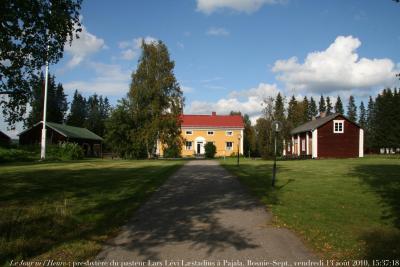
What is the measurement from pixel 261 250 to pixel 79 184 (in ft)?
35.2

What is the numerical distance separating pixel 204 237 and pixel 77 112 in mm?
105570

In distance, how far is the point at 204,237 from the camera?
24.2 ft

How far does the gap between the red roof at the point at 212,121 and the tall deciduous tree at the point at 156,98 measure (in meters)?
18.8

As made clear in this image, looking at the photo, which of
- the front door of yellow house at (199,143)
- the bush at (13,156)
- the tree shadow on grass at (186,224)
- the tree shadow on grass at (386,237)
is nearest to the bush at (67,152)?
the bush at (13,156)

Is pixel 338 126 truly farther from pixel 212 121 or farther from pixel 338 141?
pixel 212 121

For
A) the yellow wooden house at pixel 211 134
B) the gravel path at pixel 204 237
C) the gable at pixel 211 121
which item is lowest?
the gravel path at pixel 204 237

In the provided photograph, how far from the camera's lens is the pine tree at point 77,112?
315 ft

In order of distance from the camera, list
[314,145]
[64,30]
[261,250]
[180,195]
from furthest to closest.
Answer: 1. [314,145]
2. [64,30]
3. [180,195]
4. [261,250]

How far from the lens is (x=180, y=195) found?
1286 cm

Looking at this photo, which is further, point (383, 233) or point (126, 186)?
point (126, 186)

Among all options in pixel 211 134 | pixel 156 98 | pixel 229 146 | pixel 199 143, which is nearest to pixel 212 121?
pixel 211 134

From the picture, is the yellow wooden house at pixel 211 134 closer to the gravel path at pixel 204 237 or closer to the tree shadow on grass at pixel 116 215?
the tree shadow on grass at pixel 116 215

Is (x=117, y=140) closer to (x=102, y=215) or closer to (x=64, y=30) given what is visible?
(x=64, y=30)

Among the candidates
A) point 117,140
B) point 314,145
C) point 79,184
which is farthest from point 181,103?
point 79,184
